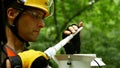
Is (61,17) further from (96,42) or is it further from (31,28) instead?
(31,28)

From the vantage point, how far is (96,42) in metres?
6.67

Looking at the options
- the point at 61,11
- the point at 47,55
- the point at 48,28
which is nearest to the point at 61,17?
the point at 61,11

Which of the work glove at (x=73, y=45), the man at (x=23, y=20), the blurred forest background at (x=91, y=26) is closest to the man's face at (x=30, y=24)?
the man at (x=23, y=20)

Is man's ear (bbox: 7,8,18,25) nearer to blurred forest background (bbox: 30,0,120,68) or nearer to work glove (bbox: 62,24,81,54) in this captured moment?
work glove (bbox: 62,24,81,54)

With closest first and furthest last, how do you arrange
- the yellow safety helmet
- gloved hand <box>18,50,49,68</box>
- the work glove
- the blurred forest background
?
gloved hand <box>18,50,49,68</box> → the yellow safety helmet → the work glove → the blurred forest background

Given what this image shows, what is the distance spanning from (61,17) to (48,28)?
97 cm

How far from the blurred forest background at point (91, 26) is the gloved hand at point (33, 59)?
2.96 metres

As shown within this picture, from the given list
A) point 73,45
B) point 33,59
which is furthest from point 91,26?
point 33,59

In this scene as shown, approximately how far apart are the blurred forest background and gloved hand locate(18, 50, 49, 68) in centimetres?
296

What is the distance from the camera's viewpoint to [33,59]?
2.20m

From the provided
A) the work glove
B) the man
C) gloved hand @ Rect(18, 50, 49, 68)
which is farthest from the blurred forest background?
gloved hand @ Rect(18, 50, 49, 68)

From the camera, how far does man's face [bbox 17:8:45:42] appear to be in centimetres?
267

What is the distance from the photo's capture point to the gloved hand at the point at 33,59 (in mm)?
2189

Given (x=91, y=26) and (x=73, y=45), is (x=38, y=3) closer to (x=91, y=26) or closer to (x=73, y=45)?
(x=73, y=45)
